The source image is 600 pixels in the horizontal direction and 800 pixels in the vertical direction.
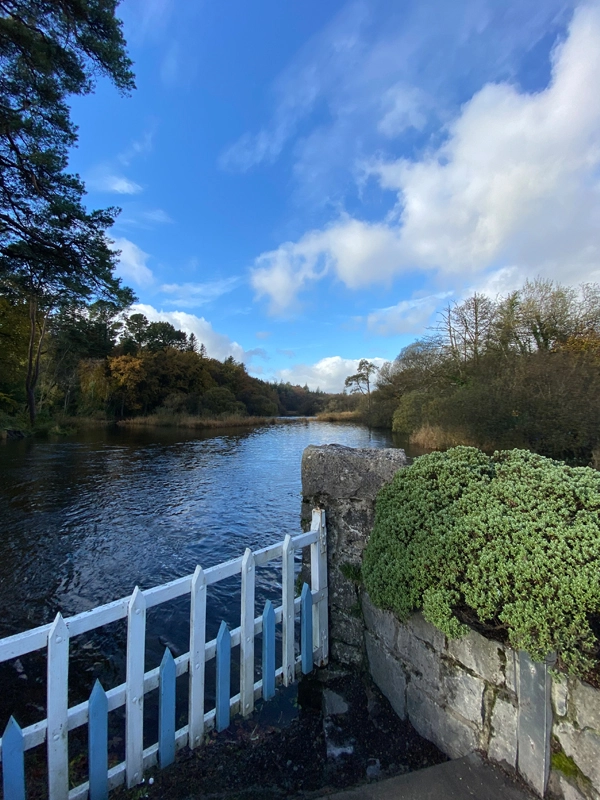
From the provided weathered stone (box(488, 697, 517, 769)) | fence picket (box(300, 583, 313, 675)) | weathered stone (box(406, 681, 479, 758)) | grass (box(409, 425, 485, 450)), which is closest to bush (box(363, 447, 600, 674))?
weathered stone (box(488, 697, 517, 769))

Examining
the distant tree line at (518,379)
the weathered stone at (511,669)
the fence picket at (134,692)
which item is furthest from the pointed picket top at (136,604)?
the distant tree line at (518,379)

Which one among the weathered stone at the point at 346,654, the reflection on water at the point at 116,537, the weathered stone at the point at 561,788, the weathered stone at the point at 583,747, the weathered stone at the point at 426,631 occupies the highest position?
the weathered stone at the point at 426,631

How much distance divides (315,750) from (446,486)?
1.46m

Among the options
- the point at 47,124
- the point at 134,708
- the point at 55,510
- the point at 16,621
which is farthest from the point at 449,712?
the point at 47,124

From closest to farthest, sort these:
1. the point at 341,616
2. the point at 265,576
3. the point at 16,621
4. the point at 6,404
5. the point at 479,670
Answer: the point at 479,670, the point at 341,616, the point at 16,621, the point at 265,576, the point at 6,404

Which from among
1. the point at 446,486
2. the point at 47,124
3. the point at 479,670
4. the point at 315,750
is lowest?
the point at 315,750

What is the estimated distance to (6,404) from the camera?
22.3m

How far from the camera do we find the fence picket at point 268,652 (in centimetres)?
214

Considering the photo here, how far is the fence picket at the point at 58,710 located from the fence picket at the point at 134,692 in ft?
0.76

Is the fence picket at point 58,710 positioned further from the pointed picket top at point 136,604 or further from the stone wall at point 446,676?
the stone wall at point 446,676

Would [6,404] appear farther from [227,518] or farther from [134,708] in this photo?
[134,708]

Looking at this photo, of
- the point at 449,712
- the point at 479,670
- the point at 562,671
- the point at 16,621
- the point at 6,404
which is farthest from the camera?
the point at 6,404

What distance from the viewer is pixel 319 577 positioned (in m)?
2.47

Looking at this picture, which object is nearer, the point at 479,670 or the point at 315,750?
the point at 479,670
